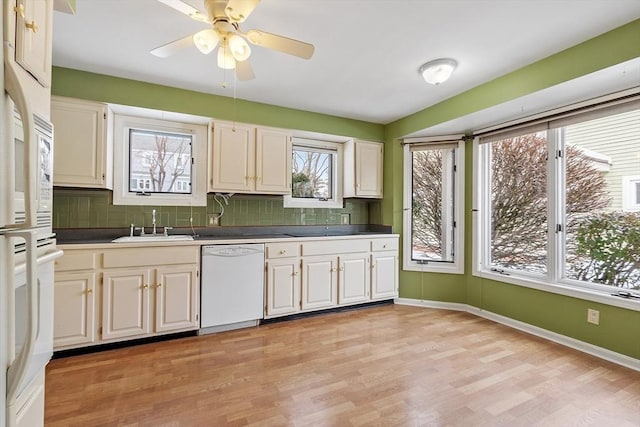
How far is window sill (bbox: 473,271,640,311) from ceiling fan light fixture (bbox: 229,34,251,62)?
10.5 ft

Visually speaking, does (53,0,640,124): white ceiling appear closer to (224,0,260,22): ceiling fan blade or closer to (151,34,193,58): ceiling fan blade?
(151,34,193,58): ceiling fan blade

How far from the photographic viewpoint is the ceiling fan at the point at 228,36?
1516 mm

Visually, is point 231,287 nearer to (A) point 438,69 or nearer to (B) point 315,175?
(B) point 315,175

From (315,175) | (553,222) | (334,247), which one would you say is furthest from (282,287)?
(553,222)

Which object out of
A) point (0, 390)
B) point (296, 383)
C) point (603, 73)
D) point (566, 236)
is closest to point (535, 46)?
point (603, 73)

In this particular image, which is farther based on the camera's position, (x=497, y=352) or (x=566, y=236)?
(x=566, y=236)

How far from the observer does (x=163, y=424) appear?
163 centimetres

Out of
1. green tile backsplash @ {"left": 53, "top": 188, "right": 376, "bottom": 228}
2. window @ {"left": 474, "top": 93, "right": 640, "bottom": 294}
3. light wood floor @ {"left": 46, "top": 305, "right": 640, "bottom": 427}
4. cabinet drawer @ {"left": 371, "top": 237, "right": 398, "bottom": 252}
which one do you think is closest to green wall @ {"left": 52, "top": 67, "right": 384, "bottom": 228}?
green tile backsplash @ {"left": 53, "top": 188, "right": 376, "bottom": 228}

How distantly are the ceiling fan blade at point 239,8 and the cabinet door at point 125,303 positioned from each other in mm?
2103

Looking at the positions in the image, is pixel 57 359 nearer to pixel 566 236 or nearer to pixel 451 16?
pixel 451 16

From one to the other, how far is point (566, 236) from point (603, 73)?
1.41 m

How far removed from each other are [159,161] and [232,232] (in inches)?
42.1

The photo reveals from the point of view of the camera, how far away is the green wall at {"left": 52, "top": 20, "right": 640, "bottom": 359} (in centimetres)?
221

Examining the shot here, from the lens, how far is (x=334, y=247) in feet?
11.3
